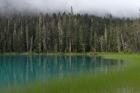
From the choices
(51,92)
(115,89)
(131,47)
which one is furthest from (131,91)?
(131,47)

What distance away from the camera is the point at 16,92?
39.9m

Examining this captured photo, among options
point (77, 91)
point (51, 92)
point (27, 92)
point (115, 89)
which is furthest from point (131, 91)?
point (27, 92)

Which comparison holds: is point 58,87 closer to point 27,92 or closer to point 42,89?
point 42,89

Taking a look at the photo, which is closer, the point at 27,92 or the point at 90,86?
the point at 27,92

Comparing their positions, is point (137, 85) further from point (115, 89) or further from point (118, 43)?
point (118, 43)

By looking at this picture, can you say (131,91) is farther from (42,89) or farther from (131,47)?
(131,47)

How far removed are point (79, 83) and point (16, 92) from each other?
10.5 meters

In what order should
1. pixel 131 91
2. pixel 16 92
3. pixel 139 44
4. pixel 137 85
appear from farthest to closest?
pixel 139 44 → pixel 137 85 → pixel 16 92 → pixel 131 91

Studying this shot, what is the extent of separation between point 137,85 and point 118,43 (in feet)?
520

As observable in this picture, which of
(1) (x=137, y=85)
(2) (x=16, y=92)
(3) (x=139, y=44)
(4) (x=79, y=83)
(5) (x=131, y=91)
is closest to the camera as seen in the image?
(5) (x=131, y=91)

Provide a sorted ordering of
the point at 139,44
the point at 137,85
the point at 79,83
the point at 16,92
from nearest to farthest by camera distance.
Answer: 1. the point at 16,92
2. the point at 137,85
3. the point at 79,83
4. the point at 139,44

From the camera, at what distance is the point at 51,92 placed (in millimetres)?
39344

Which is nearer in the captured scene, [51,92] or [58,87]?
[51,92]

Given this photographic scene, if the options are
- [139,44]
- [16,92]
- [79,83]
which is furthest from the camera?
[139,44]
